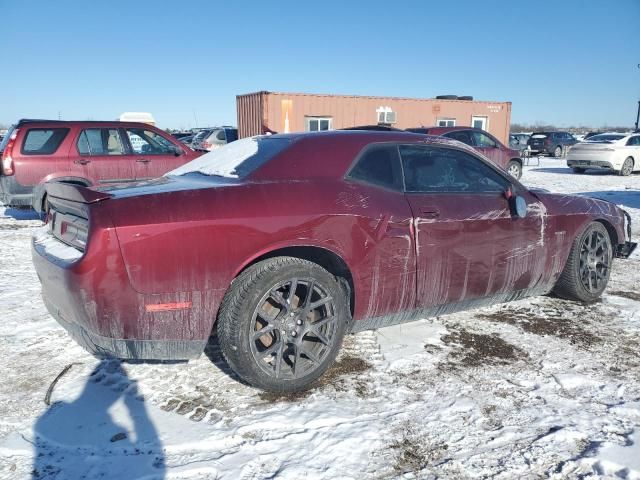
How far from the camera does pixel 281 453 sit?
7.47 ft

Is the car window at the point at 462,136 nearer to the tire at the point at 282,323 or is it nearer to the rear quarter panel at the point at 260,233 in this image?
the rear quarter panel at the point at 260,233

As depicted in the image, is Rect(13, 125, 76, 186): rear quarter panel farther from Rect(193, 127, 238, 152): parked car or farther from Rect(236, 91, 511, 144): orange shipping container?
Rect(193, 127, 238, 152): parked car

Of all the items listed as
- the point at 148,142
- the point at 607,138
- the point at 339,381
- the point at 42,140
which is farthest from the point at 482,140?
the point at 339,381

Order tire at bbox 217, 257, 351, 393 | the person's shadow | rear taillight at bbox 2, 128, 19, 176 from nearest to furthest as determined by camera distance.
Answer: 1. the person's shadow
2. tire at bbox 217, 257, 351, 393
3. rear taillight at bbox 2, 128, 19, 176

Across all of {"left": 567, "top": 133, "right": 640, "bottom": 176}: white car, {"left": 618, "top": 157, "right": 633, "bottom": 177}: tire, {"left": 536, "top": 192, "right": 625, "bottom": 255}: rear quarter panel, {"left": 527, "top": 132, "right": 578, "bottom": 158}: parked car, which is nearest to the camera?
{"left": 536, "top": 192, "right": 625, "bottom": 255}: rear quarter panel

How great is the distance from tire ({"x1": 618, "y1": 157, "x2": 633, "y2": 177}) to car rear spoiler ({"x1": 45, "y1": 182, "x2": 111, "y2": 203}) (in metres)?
17.9

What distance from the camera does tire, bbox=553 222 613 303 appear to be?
4164mm

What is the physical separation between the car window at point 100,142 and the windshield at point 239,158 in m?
4.66

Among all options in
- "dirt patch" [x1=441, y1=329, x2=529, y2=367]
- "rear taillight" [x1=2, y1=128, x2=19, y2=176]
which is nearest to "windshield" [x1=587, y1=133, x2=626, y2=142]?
"dirt patch" [x1=441, y1=329, x2=529, y2=367]

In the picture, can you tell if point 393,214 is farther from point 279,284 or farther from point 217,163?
point 217,163

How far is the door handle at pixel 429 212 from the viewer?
10.5ft

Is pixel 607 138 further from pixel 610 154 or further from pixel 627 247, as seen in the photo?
pixel 627 247

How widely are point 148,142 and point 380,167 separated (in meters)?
5.97

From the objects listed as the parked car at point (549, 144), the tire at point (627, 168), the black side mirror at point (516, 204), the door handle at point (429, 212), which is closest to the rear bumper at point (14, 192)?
the door handle at point (429, 212)
